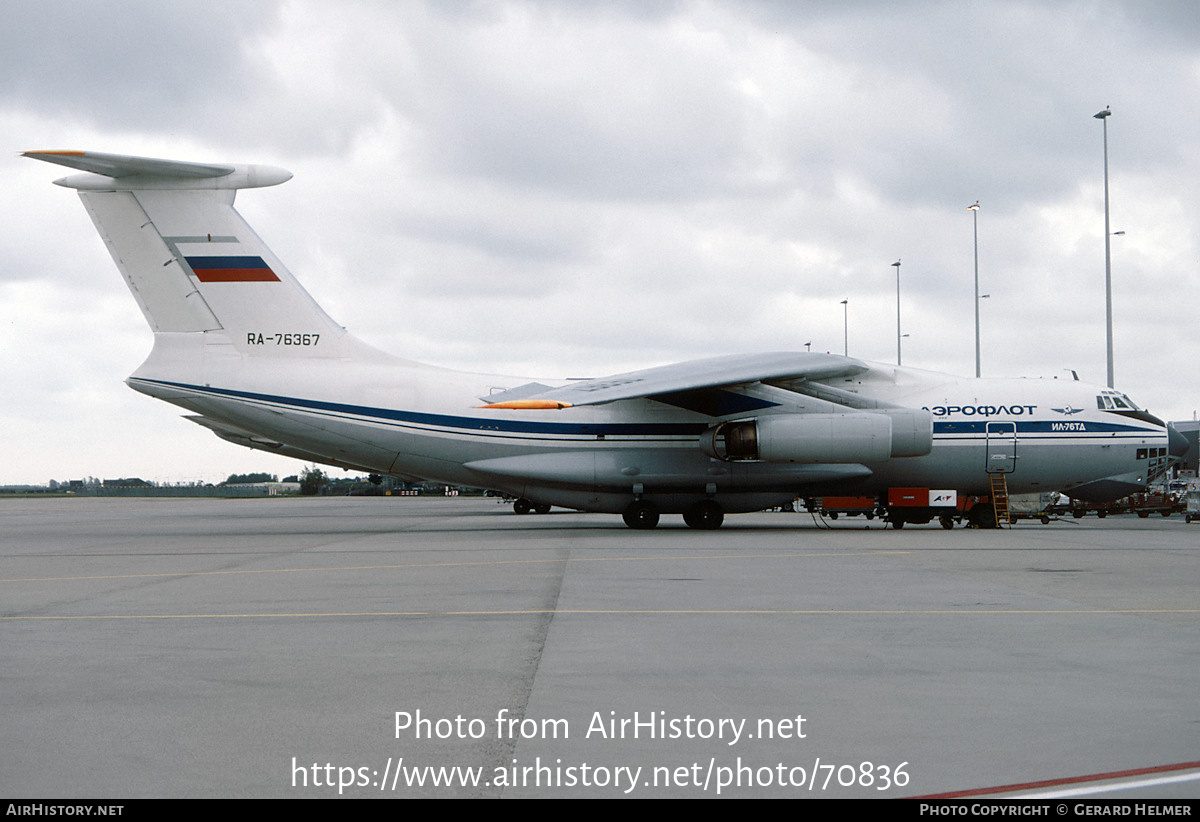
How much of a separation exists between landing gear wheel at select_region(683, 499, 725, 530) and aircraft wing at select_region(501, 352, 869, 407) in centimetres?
321

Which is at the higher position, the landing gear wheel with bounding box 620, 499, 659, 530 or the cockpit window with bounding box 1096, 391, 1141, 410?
the cockpit window with bounding box 1096, 391, 1141, 410

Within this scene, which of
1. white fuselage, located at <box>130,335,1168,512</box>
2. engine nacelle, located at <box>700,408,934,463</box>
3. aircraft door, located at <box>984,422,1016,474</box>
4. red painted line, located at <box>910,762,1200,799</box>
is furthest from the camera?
aircraft door, located at <box>984,422,1016,474</box>

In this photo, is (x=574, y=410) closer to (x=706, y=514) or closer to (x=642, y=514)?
(x=642, y=514)

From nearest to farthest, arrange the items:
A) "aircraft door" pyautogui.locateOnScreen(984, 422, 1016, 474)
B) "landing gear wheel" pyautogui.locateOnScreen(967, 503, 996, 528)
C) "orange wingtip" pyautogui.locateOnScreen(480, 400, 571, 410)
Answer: "orange wingtip" pyautogui.locateOnScreen(480, 400, 571, 410) → "aircraft door" pyautogui.locateOnScreen(984, 422, 1016, 474) → "landing gear wheel" pyautogui.locateOnScreen(967, 503, 996, 528)

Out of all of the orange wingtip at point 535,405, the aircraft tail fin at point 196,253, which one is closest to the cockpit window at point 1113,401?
the orange wingtip at point 535,405

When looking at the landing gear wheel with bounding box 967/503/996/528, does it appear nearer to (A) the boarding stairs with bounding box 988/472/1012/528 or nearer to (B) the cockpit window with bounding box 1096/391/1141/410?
(A) the boarding stairs with bounding box 988/472/1012/528

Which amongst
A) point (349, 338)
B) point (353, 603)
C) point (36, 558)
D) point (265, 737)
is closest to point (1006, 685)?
point (265, 737)

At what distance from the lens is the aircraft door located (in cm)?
2331

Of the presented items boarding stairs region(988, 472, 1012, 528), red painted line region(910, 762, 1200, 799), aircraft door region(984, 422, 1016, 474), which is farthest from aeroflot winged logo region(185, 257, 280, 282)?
red painted line region(910, 762, 1200, 799)

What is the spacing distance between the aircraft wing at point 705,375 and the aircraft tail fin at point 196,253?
6.05 meters

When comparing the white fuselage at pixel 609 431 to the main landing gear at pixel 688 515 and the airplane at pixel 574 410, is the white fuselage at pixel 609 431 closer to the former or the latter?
the airplane at pixel 574 410

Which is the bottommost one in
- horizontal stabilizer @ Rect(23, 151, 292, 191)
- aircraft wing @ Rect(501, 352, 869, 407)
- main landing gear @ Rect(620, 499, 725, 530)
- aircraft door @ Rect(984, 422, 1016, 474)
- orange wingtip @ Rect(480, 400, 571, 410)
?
main landing gear @ Rect(620, 499, 725, 530)

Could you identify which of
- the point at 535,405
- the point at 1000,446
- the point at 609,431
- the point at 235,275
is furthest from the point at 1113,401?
the point at 235,275

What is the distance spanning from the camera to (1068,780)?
4.26 meters
